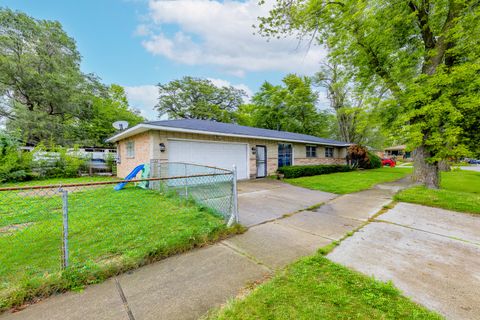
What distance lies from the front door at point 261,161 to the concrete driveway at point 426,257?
6.87 meters

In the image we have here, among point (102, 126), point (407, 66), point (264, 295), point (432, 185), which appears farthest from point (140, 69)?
point (432, 185)

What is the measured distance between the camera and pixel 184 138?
310 inches

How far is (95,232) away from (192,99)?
88.3 feet

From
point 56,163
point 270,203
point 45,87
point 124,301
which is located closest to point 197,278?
point 124,301

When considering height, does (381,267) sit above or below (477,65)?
below

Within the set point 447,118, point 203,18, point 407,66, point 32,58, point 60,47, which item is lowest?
point 447,118

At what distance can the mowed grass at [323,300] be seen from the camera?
65.5 inches

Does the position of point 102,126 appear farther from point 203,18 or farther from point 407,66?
point 407,66

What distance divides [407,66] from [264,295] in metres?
9.94

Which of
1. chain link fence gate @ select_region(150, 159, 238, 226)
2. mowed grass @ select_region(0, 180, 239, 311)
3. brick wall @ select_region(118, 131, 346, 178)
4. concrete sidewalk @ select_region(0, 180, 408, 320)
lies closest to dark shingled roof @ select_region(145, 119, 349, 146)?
→ brick wall @ select_region(118, 131, 346, 178)

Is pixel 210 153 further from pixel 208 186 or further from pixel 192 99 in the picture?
pixel 192 99

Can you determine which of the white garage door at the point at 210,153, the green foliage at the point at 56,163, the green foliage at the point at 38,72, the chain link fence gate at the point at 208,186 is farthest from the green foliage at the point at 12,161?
the green foliage at the point at 38,72

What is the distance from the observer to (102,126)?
20156 mm

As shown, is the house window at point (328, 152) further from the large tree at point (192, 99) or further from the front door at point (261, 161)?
the large tree at point (192, 99)
